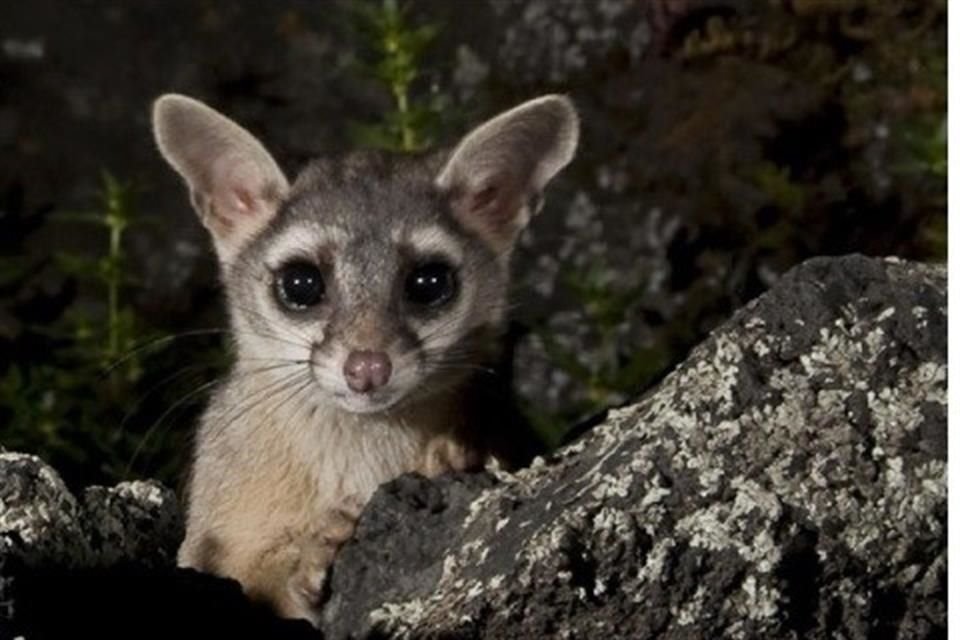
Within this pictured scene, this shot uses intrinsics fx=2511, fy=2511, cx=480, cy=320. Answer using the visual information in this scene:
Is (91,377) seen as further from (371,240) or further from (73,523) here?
(73,523)

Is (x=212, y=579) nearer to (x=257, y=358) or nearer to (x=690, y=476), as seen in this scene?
(x=690, y=476)

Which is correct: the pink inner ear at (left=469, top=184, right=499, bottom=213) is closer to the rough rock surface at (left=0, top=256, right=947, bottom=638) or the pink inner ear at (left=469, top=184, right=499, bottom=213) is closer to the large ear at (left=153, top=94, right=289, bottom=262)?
the large ear at (left=153, top=94, right=289, bottom=262)

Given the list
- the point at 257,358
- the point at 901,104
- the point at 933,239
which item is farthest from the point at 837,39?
Result: the point at 257,358

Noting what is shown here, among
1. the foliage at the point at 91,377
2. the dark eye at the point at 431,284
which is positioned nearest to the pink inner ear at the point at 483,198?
the dark eye at the point at 431,284

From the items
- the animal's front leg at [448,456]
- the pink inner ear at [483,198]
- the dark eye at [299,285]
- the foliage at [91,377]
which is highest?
the pink inner ear at [483,198]

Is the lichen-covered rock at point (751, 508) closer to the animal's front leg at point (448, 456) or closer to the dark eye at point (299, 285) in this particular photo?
A: the animal's front leg at point (448, 456)

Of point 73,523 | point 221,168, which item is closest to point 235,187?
point 221,168
